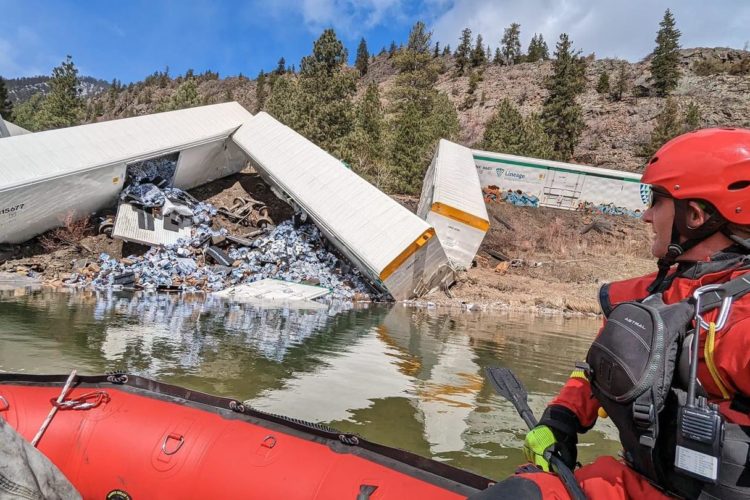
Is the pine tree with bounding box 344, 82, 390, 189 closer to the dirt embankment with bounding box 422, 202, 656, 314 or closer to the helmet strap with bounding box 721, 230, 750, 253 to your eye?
the dirt embankment with bounding box 422, 202, 656, 314

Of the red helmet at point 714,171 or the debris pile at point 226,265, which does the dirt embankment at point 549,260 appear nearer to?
the debris pile at point 226,265

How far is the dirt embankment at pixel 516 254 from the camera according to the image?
503 inches

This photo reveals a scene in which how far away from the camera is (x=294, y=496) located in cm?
205

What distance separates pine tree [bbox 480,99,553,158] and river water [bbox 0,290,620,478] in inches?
835

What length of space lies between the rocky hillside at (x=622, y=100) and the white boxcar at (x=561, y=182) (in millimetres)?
12850

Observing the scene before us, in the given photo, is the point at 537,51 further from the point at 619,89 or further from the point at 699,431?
the point at 699,431

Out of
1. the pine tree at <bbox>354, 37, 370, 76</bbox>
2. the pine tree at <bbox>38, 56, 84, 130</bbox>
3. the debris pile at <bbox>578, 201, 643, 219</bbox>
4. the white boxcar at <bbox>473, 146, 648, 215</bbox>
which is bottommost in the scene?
the debris pile at <bbox>578, 201, 643, 219</bbox>

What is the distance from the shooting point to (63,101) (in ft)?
106

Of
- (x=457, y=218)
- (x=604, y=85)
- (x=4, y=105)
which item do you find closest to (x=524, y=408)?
(x=457, y=218)

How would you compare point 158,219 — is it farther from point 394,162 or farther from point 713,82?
point 713,82

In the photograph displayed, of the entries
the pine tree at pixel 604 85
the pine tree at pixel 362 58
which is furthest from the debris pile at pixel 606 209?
the pine tree at pixel 362 58

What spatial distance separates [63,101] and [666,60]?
54.7 meters

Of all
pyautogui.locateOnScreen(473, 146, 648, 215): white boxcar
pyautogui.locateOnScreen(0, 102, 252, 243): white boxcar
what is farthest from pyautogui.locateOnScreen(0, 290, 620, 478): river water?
pyautogui.locateOnScreen(473, 146, 648, 215): white boxcar

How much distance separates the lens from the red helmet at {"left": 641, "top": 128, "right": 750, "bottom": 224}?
132 centimetres
